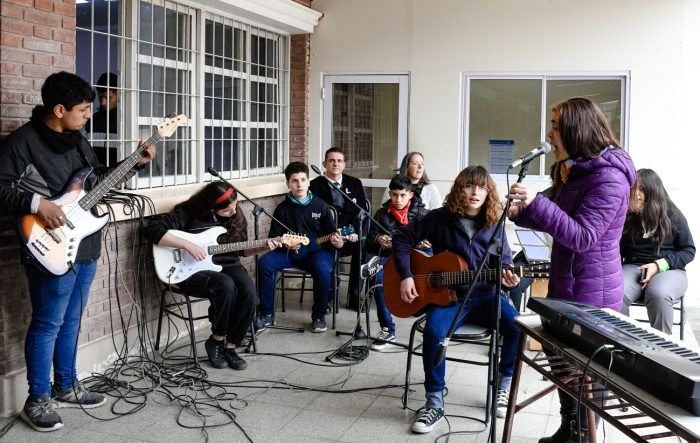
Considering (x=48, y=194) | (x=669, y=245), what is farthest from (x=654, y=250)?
(x=48, y=194)

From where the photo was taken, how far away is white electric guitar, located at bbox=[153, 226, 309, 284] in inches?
200

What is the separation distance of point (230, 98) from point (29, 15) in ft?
9.19

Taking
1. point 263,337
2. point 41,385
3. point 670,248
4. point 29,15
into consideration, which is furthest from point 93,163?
point 670,248

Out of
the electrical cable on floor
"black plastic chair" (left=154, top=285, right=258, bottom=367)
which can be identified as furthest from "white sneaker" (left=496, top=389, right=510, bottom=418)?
"black plastic chair" (left=154, top=285, right=258, bottom=367)

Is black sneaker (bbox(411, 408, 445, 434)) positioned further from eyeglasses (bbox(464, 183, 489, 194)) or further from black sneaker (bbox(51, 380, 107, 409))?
black sneaker (bbox(51, 380, 107, 409))

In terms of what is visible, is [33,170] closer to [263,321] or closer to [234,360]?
[234,360]

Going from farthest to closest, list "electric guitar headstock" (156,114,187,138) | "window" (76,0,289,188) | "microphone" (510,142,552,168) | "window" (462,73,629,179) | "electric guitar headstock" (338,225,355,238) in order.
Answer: "window" (462,73,629,179) → "electric guitar headstock" (338,225,355,238) → "window" (76,0,289,188) → "electric guitar headstock" (156,114,187,138) → "microphone" (510,142,552,168)

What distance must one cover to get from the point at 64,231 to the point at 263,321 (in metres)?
2.33

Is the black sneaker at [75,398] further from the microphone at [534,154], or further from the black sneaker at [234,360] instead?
the microphone at [534,154]

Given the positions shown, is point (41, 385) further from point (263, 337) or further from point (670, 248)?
point (670, 248)

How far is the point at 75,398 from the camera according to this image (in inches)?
170

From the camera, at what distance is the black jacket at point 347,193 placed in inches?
262

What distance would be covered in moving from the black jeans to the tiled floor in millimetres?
260

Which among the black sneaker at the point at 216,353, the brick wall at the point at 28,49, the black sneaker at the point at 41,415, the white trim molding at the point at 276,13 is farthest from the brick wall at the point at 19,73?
the white trim molding at the point at 276,13
